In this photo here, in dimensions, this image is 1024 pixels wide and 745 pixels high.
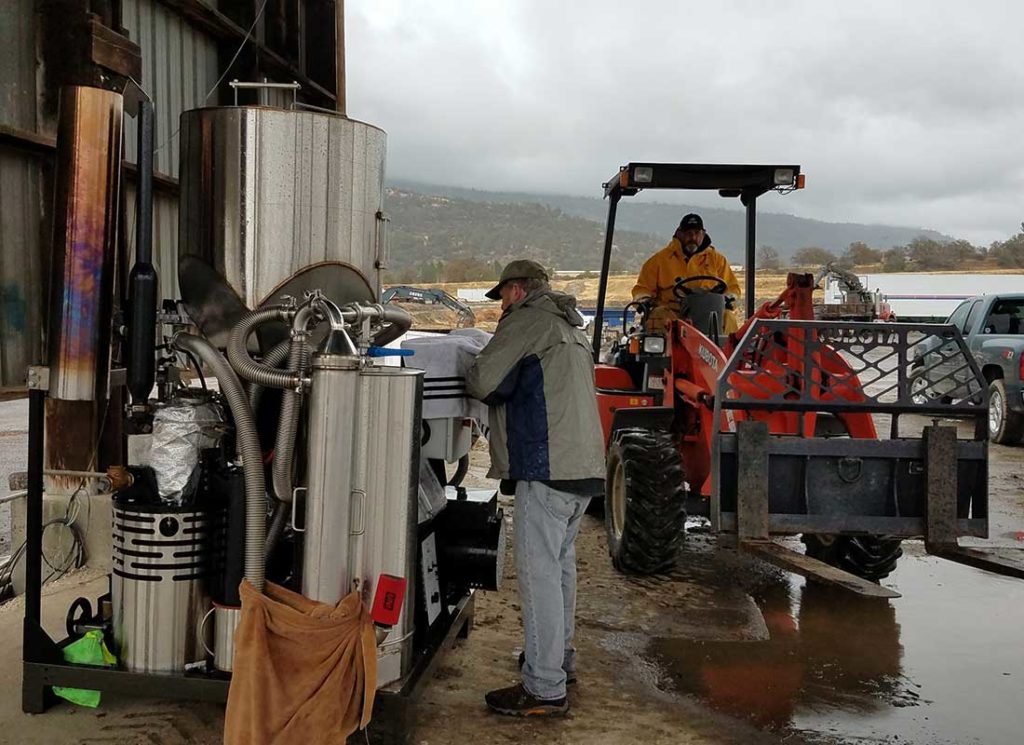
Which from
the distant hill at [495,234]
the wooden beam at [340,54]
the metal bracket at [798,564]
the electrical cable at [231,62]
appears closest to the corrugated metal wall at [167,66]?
the electrical cable at [231,62]

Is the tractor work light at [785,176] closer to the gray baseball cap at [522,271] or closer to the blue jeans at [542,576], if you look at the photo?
the gray baseball cap at [522,271]

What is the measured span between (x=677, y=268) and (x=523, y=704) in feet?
12.3

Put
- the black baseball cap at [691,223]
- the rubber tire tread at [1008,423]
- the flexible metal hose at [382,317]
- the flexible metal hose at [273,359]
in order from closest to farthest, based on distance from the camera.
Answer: the flexible metal hose at [273,359], the flexible metal hose at [382,317], the black baseball cap at [691,223], the rubber tire tread at [1008,423]

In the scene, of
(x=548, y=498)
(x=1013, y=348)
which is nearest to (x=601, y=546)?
(x=548, y=498)

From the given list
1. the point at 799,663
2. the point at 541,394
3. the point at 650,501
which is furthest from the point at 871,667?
the point at 541,394

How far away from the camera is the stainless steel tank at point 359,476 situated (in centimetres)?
331

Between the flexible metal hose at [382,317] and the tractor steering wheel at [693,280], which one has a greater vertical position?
the tractor steering wheel at [693,280]

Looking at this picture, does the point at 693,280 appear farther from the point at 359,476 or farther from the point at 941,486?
the point at 359,476

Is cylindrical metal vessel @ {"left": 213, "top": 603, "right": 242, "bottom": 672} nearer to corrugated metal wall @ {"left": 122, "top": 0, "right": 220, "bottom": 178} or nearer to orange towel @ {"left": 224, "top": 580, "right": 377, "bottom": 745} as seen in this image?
orange towel @ {"left": 224, "top": 580, "right": 377, "bottom": 745}

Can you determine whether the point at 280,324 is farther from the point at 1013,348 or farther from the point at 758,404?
the point at 1013,348

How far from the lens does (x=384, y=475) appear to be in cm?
342

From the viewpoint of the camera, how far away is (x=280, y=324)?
397 cm

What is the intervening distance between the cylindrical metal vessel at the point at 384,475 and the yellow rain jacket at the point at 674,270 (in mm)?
3757

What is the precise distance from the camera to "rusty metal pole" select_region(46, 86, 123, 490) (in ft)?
12.0
